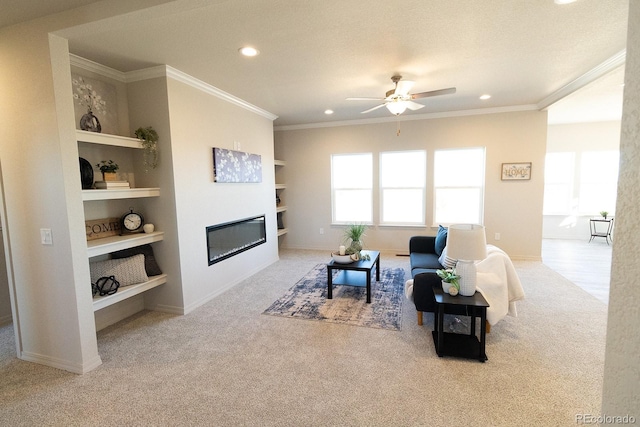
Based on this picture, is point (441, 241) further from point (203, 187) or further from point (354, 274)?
point (203, 187)

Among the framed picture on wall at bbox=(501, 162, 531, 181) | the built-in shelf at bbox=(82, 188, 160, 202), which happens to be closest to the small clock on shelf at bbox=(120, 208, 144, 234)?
the built-in shelf at bbox=(82, 188, 160, 202)

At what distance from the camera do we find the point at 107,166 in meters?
2.90

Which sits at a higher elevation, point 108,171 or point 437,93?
point 437,93

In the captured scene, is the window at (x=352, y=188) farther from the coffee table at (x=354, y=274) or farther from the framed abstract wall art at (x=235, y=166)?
the coffee table at (x=354, y=274)

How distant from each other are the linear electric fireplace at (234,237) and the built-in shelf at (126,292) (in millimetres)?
657

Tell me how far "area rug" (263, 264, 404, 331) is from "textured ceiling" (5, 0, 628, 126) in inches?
105

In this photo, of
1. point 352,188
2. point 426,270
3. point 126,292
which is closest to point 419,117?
point 352,188

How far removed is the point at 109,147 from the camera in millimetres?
3105

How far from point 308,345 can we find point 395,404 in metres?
0.94

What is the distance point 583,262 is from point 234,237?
19.4 ft

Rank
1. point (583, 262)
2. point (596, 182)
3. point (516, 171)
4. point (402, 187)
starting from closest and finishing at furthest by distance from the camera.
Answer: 1. point (583, 262)
2. point (516, 171)
3. point (402, 187)
4. point (596, 182)

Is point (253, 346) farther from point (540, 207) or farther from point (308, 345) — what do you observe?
point (540, 207)

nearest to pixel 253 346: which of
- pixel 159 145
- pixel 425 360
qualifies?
pixel 425 360

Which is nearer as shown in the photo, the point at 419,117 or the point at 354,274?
the point at 354,274
